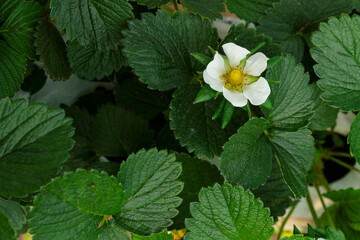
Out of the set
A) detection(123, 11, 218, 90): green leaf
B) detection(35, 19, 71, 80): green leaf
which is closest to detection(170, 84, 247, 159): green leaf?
detection(123, 11, 218, 90): green leaf

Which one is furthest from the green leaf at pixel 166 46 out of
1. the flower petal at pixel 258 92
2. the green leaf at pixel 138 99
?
the green leaf at pixel 138 99

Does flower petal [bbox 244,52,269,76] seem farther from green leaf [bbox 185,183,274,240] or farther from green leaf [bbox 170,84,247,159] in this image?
green leaf [bbox 185,183,274,240]

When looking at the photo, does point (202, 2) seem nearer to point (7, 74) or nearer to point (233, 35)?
point (233, 35)

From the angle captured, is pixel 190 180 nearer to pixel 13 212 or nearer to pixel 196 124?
pixel 196 124

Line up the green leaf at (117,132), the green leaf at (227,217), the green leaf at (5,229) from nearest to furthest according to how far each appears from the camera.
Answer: the green leaf at (5,229) → the green leaf at (227,217) → the green leaf at (117,132)

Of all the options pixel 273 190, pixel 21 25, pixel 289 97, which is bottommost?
pixel 273 190

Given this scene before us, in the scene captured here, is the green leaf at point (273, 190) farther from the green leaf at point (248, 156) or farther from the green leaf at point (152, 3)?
the green leaf at point (152, 3)

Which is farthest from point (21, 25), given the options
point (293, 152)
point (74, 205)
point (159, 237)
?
point (293, 152)
